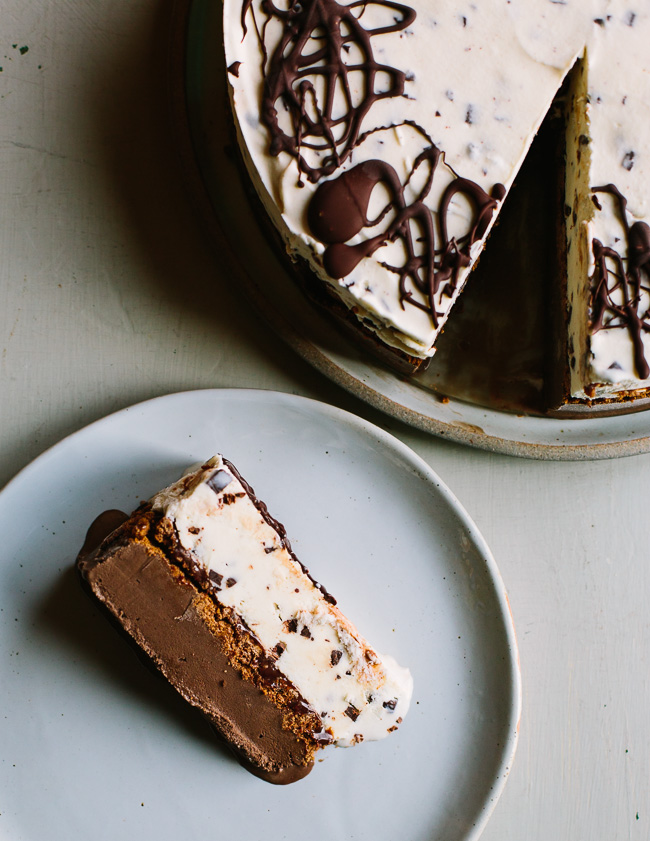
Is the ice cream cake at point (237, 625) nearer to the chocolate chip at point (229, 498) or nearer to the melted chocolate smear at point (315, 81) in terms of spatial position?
the chocolate chip at point (229, 498)

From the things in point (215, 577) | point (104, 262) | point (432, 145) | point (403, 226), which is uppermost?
point (104, 262)

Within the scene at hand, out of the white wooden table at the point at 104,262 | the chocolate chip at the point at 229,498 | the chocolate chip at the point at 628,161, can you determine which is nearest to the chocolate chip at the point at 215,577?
the chocolate chip at the point at 229,498

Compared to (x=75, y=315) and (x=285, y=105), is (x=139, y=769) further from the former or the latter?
(x=285, y=105)

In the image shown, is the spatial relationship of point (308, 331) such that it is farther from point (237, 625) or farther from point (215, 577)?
point (237, 625)

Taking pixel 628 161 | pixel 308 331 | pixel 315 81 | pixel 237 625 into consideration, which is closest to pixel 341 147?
pixel 315 81

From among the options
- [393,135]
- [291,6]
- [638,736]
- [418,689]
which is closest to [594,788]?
[638,736]

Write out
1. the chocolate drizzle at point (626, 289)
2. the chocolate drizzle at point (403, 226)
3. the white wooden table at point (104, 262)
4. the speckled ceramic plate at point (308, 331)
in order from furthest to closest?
the white wooden table at point (104, 262) → the speckled ceramic plate at point (308, 331) → the chocolate drizzle at point (626, 289) → the chocolate drizzle at point (403, 226)

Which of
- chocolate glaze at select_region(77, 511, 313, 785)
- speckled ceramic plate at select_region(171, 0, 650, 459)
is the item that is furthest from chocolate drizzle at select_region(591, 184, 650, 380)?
chocolate glaze at select_region(77, 511, 313, 785)
